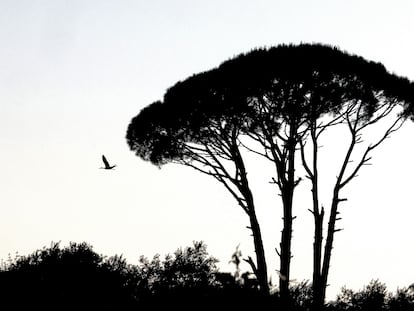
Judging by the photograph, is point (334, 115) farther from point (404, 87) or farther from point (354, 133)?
point (404, 87)

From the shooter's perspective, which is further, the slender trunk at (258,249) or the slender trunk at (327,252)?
the slender trunk at (258,249)

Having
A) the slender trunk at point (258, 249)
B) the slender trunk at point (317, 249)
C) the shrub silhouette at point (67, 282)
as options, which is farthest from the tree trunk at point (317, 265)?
the shrub silhouette at point (67, 282)

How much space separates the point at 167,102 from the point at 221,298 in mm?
8783

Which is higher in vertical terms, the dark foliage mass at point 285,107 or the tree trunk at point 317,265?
the dark foliage mass at point 285,107

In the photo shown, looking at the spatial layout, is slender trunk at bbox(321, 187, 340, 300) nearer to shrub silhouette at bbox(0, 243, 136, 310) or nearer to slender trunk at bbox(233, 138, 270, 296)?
slender trunk at bbox(233, 138, 270, 296)

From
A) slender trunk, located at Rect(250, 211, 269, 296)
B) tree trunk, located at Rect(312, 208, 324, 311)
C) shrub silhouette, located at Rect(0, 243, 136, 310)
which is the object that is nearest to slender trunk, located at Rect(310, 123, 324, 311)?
tree trunk, located at Rect(312, 208, 324, 311)

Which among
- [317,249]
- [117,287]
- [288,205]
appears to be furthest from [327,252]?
[117,287]

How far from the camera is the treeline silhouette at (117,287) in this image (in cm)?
1382

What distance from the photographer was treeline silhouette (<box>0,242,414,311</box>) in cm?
1382

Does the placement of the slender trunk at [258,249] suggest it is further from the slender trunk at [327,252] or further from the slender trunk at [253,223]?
the slender trunk at [327,252]

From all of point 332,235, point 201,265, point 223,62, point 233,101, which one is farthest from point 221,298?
point 201,265

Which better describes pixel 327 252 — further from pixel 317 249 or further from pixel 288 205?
pixel 288 205

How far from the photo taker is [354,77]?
16.4 meters

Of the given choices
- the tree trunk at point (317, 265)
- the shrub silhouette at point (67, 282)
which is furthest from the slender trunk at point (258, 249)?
the shrub silhouette at point (67, 282)
